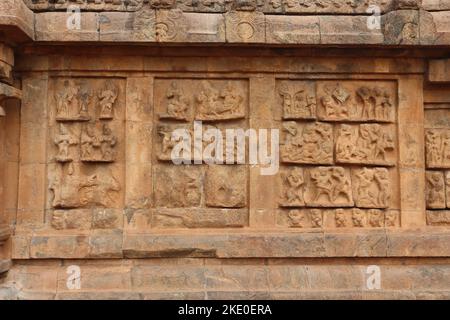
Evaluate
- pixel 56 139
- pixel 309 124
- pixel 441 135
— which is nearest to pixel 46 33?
pixel 56 139

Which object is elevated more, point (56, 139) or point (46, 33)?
point (46, 33)

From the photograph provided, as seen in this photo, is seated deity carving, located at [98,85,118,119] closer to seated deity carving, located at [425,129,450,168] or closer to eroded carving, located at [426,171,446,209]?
seated deity carving, located at [425,129,450,168]

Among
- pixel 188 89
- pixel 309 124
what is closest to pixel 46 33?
pixel 188 89

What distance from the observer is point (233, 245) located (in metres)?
7.17

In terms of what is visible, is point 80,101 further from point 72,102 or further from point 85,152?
point 85,152

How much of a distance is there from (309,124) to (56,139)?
Result: 374 cm

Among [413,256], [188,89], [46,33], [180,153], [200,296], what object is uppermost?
[46,33]

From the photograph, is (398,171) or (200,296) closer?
(200,296)

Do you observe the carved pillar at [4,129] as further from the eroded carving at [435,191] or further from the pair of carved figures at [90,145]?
the eroded carving at [435,191]

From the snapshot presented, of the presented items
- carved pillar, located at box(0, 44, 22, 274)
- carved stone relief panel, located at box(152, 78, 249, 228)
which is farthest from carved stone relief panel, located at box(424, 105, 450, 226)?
carved pillar, located at box(0, 44, 22, 274)

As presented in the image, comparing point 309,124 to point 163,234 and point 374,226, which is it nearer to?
point 374,226

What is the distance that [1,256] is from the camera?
7090mm

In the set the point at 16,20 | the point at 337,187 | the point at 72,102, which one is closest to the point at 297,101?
the point at 337,187

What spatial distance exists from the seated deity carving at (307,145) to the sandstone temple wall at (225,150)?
0.02 meters
